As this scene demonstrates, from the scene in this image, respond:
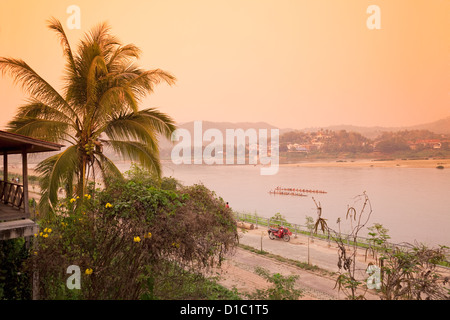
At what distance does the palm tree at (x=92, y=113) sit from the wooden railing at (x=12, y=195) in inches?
31.5

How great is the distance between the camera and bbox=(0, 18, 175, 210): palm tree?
23.6 ft

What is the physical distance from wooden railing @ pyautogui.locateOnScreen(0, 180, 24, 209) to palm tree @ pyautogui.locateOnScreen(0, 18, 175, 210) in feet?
2.62

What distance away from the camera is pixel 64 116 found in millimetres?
7828

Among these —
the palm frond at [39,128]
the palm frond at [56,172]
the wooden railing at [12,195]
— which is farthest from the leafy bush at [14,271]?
the palm frond at [39,128]

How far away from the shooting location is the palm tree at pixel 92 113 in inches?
283

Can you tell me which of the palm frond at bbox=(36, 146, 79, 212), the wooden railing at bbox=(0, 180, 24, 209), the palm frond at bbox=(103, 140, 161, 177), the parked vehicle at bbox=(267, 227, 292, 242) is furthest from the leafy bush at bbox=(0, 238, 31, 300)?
the parked vehicle at bbox=(267, 227, 292, 242)

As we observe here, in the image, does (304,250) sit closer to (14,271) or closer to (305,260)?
(305,260)

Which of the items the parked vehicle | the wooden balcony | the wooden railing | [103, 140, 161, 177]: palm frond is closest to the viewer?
the wooden balcony

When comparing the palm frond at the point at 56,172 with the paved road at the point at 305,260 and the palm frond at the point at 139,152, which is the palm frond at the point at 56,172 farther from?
the paved road at the point at 305,260

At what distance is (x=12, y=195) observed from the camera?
563 centimetres

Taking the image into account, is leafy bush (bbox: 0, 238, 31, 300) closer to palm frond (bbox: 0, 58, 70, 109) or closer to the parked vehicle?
palm frond (bbox: 0, 58, 70, 109)

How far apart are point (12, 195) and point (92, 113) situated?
9.20 feet

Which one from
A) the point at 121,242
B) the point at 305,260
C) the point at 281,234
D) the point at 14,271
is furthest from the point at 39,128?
the point at 281,234
